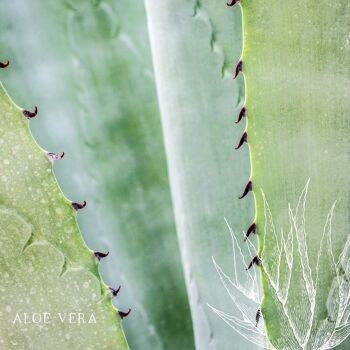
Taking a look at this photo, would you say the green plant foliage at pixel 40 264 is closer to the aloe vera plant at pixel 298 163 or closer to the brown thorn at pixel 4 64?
the brown thorn at pixel 4 64

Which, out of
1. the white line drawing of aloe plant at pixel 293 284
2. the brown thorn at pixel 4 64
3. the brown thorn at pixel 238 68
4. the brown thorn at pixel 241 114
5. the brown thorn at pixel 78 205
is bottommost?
the white line drawing of aloe plant at pixel 293 284

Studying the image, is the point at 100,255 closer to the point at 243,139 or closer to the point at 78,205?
the point at 78,205

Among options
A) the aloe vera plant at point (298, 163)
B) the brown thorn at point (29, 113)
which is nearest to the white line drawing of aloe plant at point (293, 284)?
the aloe vera plant at point (298, 163)

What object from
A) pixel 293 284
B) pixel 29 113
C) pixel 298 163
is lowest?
pixel 293 284

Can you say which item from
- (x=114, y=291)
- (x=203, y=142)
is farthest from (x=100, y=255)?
(x=203, y=142)

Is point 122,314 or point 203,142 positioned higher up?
point 203,142

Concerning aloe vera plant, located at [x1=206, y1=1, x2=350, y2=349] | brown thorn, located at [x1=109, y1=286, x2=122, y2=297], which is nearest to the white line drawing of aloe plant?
aloe vera plant, located at [x1=206, y1=1, x2=350, y2=349]

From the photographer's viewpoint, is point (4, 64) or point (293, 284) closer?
point (4, 64)

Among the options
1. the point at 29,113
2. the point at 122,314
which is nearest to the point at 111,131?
the point at 29,113
